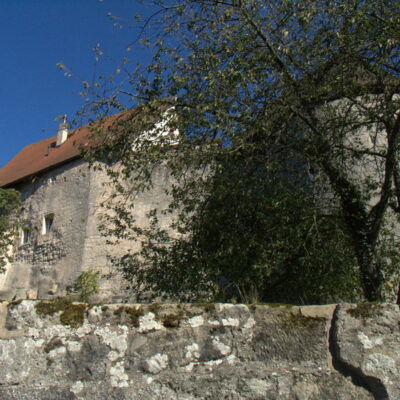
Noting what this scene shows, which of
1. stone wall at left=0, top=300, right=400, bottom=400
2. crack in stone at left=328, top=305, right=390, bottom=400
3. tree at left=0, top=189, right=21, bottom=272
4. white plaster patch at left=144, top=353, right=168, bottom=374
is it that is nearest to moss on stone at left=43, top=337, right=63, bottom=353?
stone wall at left=0, top=300, right=400, bottom=400

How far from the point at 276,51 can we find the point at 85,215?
11536mm

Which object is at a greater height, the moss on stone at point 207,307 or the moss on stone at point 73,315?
the moss on stone at point 207,307

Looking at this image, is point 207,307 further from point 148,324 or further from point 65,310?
point 65,310

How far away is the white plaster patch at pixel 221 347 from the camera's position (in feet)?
6.51

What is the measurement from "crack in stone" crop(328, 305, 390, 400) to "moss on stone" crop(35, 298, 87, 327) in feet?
3.76

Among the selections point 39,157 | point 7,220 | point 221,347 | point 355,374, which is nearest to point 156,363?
point 221,347

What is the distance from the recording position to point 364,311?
6.64 ft

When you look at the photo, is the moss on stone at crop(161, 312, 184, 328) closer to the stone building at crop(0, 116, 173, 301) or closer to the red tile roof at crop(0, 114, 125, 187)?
the stone building at crop(0, 116, 173, 301)

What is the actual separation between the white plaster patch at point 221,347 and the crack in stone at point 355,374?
468mm

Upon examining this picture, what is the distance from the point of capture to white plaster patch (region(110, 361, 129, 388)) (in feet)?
6.23

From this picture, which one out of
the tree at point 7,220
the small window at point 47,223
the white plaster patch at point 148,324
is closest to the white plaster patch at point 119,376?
the white plaster patch at point 148,324

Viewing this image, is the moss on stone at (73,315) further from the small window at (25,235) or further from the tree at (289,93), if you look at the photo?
the small window at (25,235)

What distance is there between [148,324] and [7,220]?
18.2m

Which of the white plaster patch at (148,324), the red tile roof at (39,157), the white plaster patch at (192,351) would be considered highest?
the red tile roof at (39,157)
